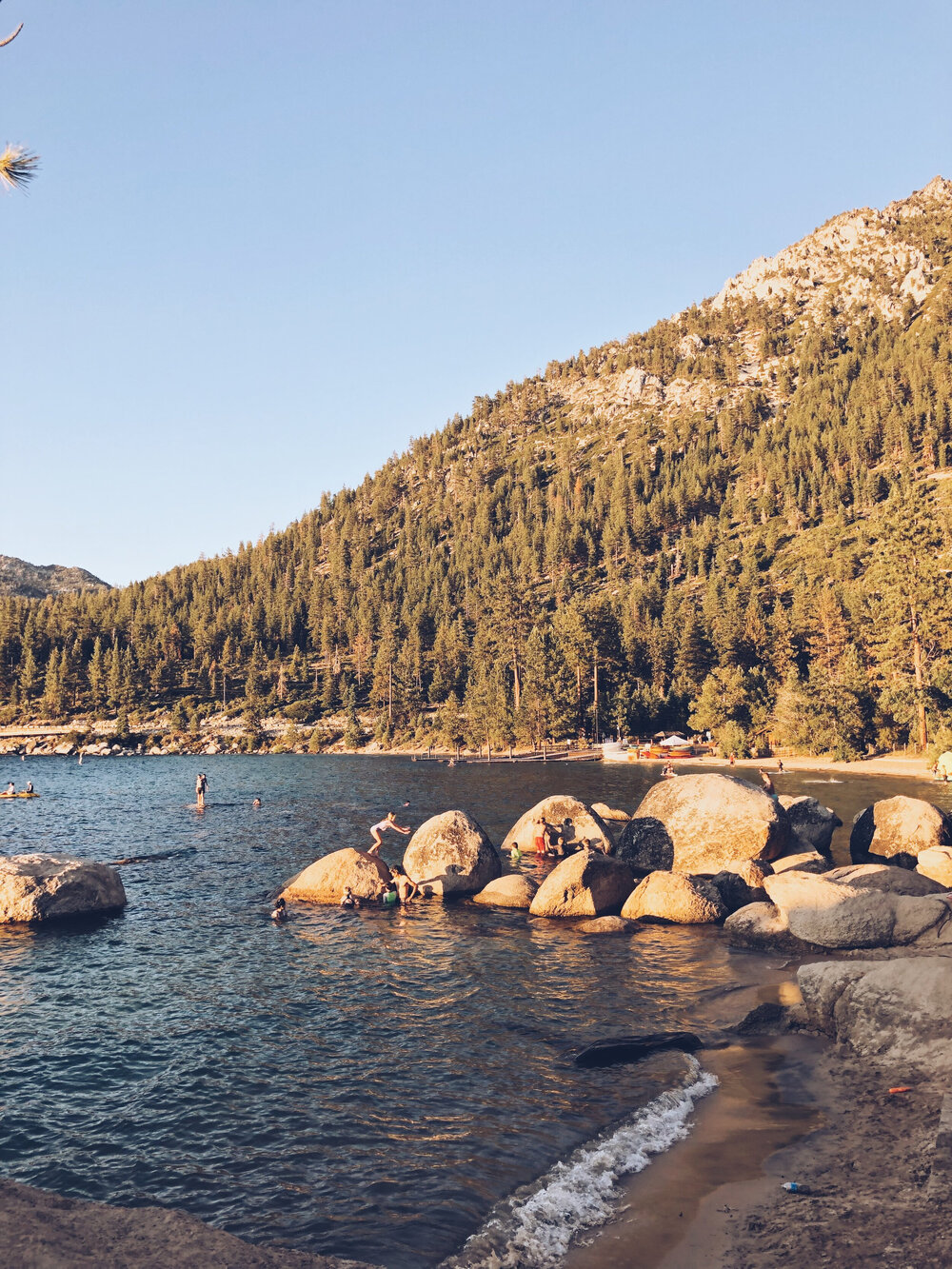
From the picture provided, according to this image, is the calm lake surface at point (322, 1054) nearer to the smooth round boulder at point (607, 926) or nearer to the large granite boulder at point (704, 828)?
the smooth round boulder at point (607, 926)

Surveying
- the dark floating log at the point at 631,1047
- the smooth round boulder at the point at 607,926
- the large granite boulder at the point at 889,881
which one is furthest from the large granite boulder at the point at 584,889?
the dark floating log at the point at 631,1047

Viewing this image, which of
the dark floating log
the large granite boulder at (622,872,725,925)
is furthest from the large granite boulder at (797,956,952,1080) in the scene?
the large granite boulder at (622,872,725,925)

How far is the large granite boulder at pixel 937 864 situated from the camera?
1023 inches

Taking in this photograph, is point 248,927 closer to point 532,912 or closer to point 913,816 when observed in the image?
point 532,912

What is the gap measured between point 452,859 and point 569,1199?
19.7 m

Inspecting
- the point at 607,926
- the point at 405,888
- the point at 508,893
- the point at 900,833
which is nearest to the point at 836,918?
the point at 607,926

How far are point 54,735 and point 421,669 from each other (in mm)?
81178

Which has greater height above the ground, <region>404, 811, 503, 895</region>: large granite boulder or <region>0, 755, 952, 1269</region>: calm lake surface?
<region>404, 811, 503, 895</region>: large granite boulder

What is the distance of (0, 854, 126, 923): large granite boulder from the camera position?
27.3 meters

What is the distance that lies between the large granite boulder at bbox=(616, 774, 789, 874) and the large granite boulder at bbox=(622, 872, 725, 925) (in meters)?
2.78

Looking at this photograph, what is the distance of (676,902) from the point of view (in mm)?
→ 25734

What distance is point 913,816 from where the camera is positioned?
30.9 meters

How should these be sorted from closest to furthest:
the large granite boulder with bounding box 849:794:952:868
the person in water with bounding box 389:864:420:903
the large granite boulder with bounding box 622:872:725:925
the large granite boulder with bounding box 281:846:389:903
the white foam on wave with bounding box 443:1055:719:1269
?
the white foam on wave with bounding box 443:1055:719:1269 < the large granite boulder with bounding box 622:872:725:925 < the person in water with bounding box 389:864:420:903 < the large granite boulder with bounding box 281:846:389:903 < the large granite boulder with bounding box 849:794:952:868

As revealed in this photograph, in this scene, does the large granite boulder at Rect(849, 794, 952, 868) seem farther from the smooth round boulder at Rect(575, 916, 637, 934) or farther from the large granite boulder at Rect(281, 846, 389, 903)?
the large granite boulder at Rect(281, 846, 389, 903)
